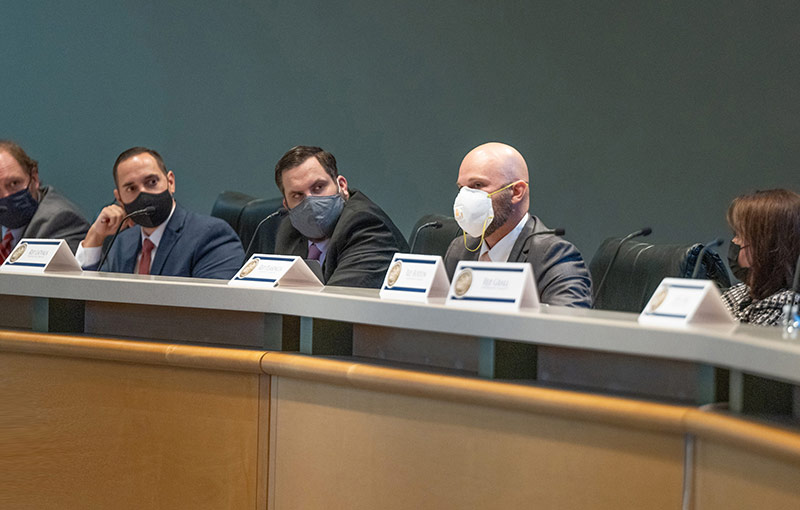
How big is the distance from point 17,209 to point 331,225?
1325 mm

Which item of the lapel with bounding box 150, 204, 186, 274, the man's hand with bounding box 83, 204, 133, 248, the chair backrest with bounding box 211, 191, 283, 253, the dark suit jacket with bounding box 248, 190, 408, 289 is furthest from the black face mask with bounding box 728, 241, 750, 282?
the man's hand with bounding box 83, 204, 133, 248

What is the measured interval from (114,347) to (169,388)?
0.14m

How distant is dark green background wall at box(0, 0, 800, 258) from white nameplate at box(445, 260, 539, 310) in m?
2.15

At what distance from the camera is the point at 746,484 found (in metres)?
1.07

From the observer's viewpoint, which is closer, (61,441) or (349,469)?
(349,469)

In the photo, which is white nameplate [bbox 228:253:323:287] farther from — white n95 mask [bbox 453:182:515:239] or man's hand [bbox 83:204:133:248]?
man's hand [bbox 83:204:133:248]

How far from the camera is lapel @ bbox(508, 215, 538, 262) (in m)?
2.37

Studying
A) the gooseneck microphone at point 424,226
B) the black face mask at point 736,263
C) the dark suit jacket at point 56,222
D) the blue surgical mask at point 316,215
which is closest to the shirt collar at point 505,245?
the gooseneck microphone at point 424,226

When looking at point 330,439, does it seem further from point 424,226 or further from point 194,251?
point 194,251

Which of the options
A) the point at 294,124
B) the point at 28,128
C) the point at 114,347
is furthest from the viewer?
the point at 28,128

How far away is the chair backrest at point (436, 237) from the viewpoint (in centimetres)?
295

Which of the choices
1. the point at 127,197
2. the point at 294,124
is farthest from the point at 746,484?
the point at 294,124

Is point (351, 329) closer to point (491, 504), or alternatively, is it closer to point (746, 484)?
point (491, 504)

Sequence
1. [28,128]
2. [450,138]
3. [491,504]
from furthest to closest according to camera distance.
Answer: [28,128], [450,138], [491,504]
